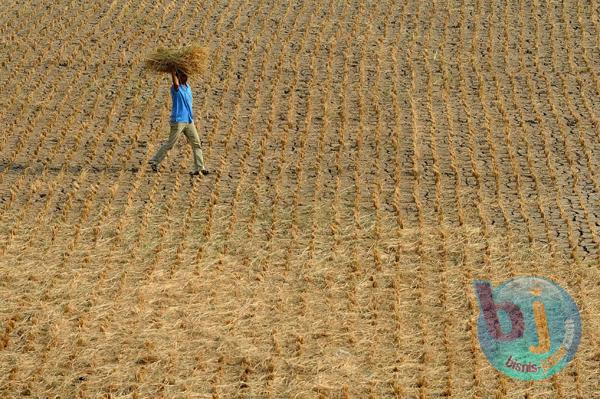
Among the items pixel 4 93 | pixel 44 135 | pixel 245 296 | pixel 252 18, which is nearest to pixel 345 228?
pixel 245 296

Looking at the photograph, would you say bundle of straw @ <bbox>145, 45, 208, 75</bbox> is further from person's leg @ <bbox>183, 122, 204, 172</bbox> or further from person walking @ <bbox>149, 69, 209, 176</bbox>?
person's leg @ <bbox>183, 122, 204, 172</bbox>

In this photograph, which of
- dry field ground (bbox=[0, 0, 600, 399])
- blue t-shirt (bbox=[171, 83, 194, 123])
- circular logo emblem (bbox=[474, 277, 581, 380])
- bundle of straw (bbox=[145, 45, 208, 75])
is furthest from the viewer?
bundle of straw (bbox=[145, 45, 208, 75])

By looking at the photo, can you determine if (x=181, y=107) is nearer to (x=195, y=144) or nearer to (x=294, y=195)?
(x=195, y=144)

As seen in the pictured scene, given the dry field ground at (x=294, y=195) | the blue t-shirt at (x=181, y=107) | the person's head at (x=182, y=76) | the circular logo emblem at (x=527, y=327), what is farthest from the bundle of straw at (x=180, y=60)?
the circular logo emblem at (x=527, y=327)

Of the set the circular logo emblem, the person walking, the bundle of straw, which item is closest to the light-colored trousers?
the person walking

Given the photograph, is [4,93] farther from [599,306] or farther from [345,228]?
[599,306]

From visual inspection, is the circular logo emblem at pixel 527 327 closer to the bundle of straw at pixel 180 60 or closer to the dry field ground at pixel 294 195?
the dry field ground at pixel 294 195
